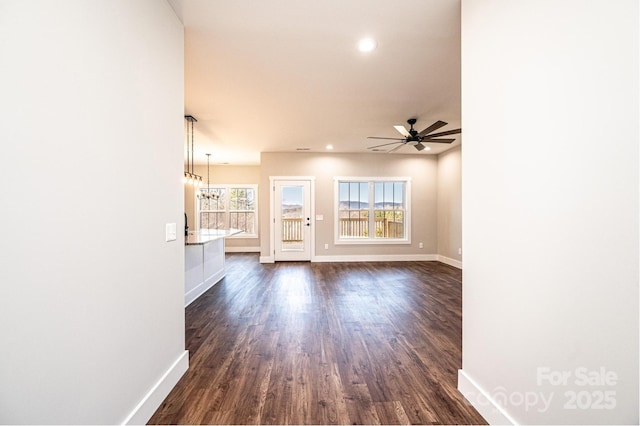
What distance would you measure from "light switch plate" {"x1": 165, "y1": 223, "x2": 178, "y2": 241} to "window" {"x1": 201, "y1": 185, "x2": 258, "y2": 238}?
6.95 m

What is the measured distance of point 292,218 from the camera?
23.1 ft

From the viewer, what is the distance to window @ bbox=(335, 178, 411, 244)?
6.95 meters

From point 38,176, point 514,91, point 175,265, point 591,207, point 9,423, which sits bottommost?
point 9,423

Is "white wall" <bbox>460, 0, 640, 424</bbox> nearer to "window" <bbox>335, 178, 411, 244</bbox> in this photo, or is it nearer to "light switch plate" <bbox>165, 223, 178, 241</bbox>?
"light switch plate" <bbox>165, 223, 178, 241</bbox>

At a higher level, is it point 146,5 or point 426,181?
point 146,5

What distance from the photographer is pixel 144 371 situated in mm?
1597

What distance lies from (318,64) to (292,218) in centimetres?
467

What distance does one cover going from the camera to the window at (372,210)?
22.8 feet

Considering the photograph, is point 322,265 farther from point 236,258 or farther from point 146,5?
point 146,5

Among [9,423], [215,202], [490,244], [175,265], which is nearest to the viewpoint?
[9,423]

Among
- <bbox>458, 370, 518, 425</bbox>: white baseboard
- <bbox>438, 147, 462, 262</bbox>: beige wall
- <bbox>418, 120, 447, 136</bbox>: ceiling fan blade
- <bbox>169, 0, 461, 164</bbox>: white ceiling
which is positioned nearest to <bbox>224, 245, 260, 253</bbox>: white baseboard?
<bbox>169, 0, 461, 164</bbox>: white ceiling

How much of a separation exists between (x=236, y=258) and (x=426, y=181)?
5.40 meters

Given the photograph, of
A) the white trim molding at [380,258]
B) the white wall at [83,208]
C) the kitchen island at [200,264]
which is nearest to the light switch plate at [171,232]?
the white wall at [83,208]

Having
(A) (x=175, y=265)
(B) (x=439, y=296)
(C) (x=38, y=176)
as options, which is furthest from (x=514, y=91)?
(B) (x=439, y=296)
